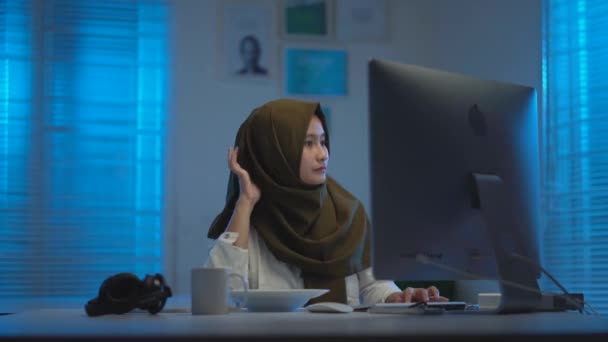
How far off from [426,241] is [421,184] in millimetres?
108

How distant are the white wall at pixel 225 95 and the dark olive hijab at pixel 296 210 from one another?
4.09ft

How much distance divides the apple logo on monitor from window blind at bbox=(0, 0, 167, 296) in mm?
2608

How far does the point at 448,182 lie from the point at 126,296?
26.2 inches

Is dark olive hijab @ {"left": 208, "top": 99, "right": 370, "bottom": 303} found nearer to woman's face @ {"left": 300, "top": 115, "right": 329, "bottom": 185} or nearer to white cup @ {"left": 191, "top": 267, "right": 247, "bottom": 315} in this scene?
woman's face @ {"left": 300, "top": 115, "right": 329, "bottom": 185}

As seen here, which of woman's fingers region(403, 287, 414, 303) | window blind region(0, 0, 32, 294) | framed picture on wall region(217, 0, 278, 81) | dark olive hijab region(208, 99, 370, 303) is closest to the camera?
woman's fingers region(403, 287, 414, 303)

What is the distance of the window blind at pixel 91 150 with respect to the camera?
384cm

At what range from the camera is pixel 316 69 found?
4094 millimetres

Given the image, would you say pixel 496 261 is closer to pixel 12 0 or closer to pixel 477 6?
pixel 477 6

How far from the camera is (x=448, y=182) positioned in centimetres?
151

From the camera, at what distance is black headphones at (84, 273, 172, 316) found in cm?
148

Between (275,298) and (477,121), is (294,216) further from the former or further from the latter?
Result: (477,121)

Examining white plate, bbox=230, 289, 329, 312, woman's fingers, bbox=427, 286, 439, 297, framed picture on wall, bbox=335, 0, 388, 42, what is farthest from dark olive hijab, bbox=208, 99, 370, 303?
framed picture on wall, bbox=335, 0, 388, 42

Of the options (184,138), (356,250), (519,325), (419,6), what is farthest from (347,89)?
(519,325)

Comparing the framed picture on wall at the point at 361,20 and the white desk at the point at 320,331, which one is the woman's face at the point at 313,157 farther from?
the framed picture on wall at the point at 361,20
